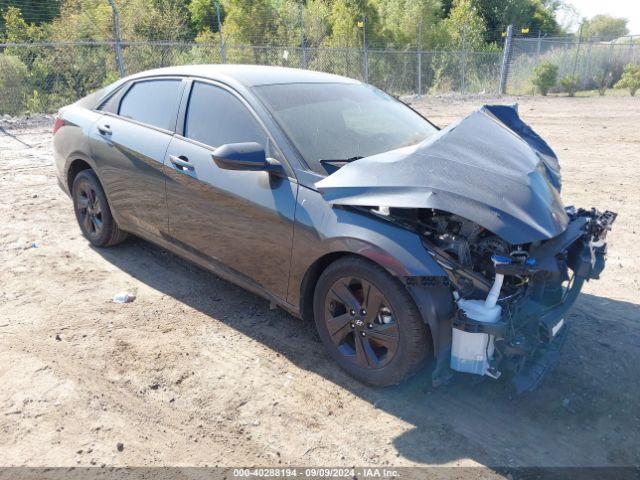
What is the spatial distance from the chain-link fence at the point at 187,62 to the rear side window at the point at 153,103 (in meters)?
11.0

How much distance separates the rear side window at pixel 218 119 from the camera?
3574mm

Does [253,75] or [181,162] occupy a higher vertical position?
[253,75]

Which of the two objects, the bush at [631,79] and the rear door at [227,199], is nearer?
the rear door at [227,199]

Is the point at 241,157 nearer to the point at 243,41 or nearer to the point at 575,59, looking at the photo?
the point at 243,41

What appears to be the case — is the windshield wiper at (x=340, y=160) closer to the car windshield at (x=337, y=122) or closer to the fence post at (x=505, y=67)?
the car windshield at (x=337, y=122)

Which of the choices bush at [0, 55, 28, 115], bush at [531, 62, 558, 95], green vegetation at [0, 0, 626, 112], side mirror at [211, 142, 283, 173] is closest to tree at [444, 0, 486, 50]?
green vegetation at [0, 0, 626, 112]

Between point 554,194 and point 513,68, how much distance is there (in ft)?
77.1

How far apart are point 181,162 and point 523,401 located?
2.76m

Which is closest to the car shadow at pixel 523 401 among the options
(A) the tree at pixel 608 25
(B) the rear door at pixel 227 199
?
(B) the rear door at pixel 227 199

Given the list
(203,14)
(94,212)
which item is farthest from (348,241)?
(203,14)

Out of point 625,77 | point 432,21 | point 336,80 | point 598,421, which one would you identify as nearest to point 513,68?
point 625,77

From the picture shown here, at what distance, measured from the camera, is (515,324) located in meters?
2.71

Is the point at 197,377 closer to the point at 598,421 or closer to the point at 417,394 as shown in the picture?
the point at 417,394

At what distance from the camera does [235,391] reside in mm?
3127
